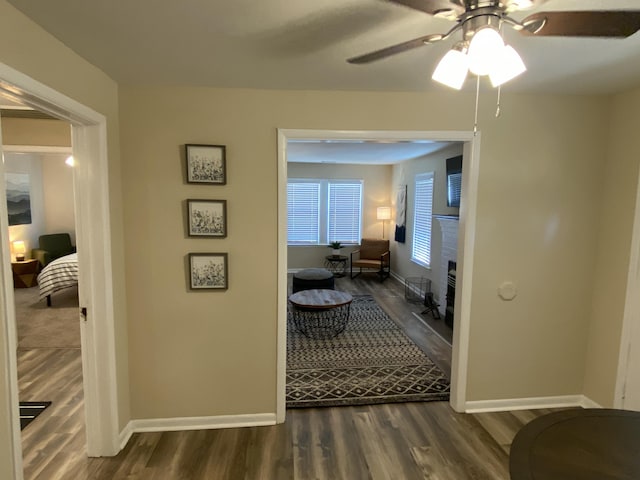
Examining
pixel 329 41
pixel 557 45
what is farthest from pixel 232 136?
pixel 557 45

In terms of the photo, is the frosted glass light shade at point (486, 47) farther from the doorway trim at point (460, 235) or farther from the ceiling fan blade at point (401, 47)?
the doorway trim at point (460, 235)

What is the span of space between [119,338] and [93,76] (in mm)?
1635

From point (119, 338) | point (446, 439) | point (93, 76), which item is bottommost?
point (446, 439)

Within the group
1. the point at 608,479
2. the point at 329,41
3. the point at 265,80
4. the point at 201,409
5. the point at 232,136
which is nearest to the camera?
the point at 608,479

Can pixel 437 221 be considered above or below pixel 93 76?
below

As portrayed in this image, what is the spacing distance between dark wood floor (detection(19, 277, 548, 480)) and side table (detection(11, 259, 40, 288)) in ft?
14.4

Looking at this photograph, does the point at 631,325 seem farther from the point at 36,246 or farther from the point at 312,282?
the point at 36,246

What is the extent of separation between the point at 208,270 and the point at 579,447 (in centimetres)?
218

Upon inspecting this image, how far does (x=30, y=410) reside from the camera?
2863 mm

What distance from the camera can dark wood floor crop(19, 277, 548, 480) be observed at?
2.23m

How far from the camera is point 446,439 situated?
255 cm

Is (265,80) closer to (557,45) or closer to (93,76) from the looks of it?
(93,76)

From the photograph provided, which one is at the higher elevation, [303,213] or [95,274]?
[303,213]

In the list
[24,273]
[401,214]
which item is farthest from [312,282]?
[24,273]
